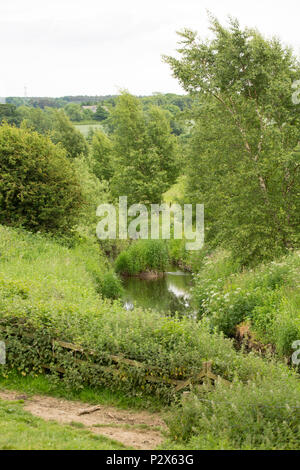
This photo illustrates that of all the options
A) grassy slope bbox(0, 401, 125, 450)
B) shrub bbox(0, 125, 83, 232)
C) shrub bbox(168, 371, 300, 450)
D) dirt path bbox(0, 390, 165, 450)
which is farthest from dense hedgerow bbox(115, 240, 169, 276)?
shrub bbox(168, 371, 300, 450)

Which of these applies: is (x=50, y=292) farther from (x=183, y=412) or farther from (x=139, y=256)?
(x=139, y=256)

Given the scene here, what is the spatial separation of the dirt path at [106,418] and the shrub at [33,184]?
1188 centimetres

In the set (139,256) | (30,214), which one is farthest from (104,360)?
(139,256)

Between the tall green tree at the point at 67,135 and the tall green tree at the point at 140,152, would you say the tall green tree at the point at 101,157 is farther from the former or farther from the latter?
the tall green tree at the point at 140,152

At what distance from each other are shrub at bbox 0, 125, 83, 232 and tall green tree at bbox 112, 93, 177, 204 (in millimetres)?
14019

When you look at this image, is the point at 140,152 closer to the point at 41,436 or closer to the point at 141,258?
the point at 141,258

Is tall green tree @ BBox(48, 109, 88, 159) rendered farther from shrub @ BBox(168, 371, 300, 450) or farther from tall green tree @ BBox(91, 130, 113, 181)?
shrub @ BBox(168, 371, 300, 450)

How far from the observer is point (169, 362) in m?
8.97

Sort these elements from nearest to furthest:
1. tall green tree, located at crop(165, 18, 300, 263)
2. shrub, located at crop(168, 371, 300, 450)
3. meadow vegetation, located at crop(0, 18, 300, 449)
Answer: shrub, located at crop(168, 371, 300, 450), meadow vegetation, located at crop(0, 18, 300, 449), tall green tree, located at crop(165, 18, 300, 263)

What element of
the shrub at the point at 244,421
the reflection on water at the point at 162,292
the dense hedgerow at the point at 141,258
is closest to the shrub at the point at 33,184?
the reflection on water at the point at 162,292

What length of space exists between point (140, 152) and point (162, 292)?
15.4 metres

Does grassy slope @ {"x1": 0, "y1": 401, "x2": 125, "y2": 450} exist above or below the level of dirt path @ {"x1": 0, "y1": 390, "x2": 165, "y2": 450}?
above

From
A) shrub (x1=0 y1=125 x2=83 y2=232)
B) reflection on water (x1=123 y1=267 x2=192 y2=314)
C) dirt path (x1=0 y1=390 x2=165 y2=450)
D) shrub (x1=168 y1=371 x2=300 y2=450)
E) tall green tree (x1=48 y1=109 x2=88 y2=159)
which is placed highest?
tall green tree (x1=48 y1=109 x2=88 y2=159)

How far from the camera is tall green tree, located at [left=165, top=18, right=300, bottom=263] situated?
1644cm
